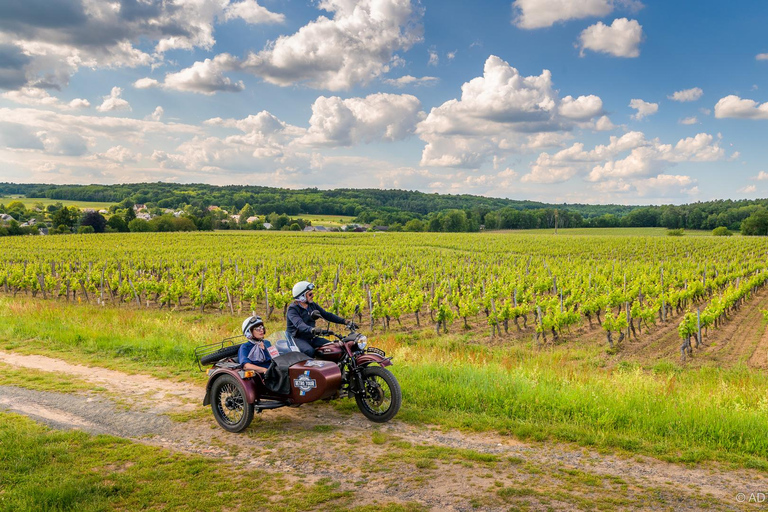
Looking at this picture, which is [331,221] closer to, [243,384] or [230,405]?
[230,405]

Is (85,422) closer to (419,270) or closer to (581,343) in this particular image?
(581,343)

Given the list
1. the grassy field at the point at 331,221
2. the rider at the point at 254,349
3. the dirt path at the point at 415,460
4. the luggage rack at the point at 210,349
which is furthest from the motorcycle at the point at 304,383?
the grassy field at the point at 331,221

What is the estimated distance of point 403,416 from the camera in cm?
705

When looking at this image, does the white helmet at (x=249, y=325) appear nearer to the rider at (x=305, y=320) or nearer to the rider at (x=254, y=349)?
the rider at (x=254, y=349)

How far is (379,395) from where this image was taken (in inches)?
274

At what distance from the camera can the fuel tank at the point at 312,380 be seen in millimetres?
6727

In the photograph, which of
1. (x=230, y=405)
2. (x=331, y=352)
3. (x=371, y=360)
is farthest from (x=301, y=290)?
(x=230, y=405)

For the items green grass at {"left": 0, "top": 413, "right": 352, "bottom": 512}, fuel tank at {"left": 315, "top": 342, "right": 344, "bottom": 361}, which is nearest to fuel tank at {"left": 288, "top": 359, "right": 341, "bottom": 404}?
fuel tank at {"left": 315, "top": 342, "right": 344, "bottom": 361}

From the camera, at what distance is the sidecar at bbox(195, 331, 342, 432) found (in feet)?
22.1

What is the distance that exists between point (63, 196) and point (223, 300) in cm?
17605

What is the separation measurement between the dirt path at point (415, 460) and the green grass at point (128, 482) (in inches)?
11.6

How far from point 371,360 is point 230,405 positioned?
6.66ft

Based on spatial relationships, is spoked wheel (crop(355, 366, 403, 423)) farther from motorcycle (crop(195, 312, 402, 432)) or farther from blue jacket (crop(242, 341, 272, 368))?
blue jacket (crop(242, 341, 272, 368))

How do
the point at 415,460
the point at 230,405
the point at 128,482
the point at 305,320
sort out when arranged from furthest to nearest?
the point at 305,320 < the point at 230,405 < the point at 415,460 < the point at 128,482
